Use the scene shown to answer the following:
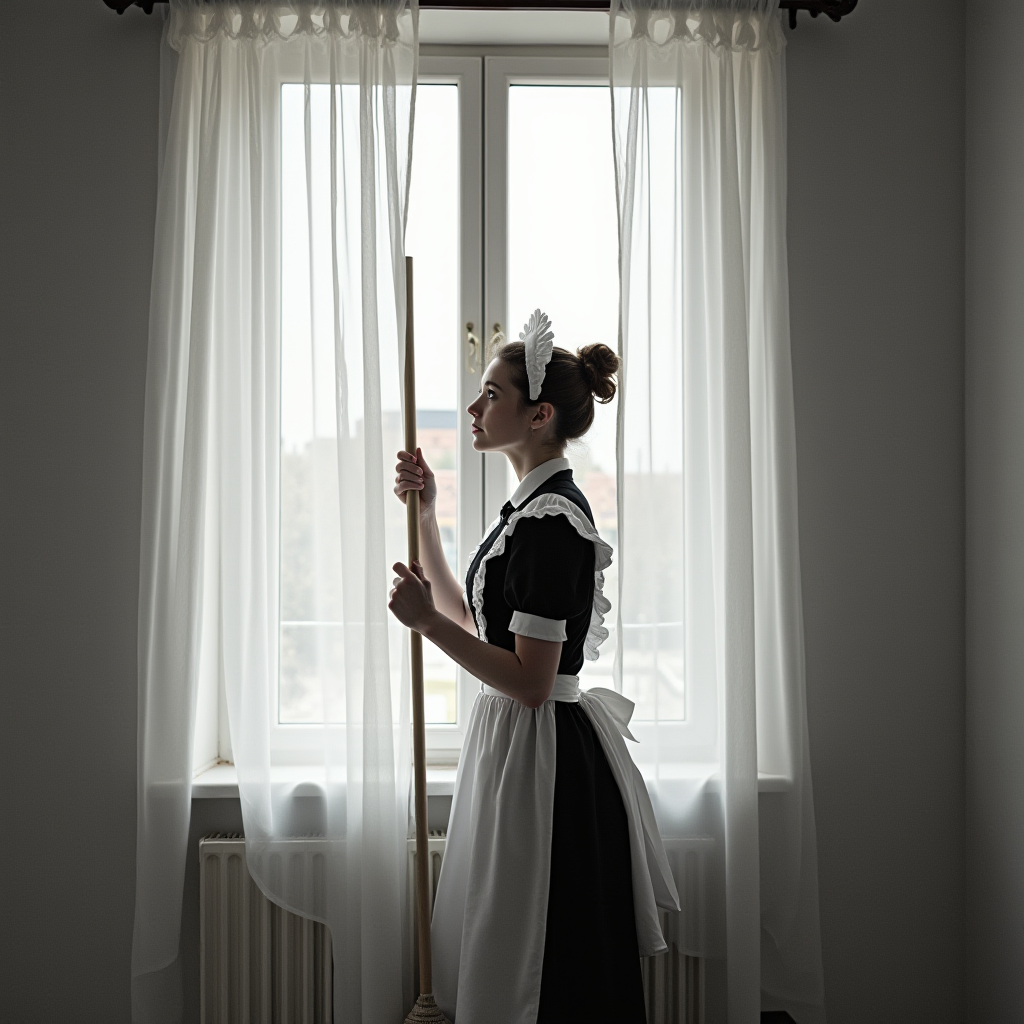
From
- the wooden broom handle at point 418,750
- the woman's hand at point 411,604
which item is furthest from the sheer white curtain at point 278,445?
the woman's hand at point 411,604

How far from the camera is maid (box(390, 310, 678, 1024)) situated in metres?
1.61

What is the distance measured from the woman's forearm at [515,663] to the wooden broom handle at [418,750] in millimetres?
176

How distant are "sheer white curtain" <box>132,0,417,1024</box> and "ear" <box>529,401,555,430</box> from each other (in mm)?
366

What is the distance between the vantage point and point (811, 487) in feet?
6.98

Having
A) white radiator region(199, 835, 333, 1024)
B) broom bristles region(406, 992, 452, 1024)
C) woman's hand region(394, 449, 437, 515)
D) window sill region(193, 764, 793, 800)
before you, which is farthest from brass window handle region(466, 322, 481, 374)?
broom bristles region(406, 992, 452, 1024)

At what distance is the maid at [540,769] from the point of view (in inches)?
63.3

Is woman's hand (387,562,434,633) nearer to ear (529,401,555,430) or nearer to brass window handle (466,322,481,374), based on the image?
ear (529,401,555,430)

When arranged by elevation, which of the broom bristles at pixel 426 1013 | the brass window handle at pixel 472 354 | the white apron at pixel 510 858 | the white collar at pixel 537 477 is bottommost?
the broom bristles at pixel 426 1013

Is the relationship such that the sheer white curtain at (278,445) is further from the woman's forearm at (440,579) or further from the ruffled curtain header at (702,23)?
the ruffled curtain header at (702,23)

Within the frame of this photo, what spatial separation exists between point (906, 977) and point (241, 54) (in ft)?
8.10

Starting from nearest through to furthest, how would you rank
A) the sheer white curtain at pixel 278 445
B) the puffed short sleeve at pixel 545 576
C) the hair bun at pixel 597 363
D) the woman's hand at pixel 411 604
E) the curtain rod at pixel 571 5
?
the puffed short sleeve at pixel 545 576
the woman's hand at pixel 411 604
the hair bun at pixel 597 363
the sheer white curtain at pixel 278 445
the curtain rod at pixel 571 5

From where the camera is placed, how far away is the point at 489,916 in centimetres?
162

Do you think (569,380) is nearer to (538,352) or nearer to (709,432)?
(538,352)

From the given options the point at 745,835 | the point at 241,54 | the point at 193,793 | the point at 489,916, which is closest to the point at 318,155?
the point at 241,54
